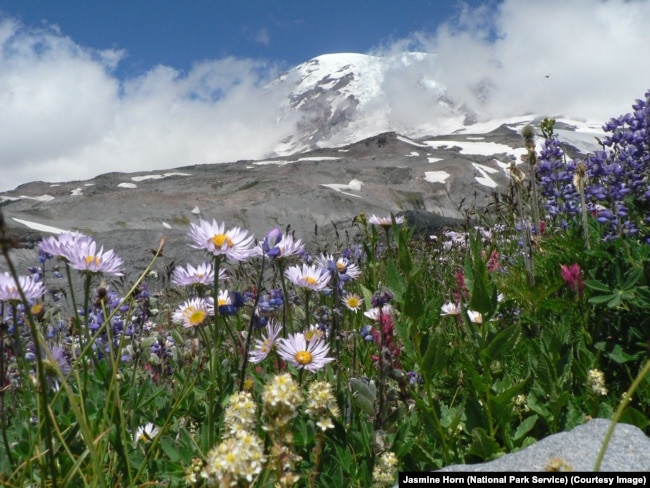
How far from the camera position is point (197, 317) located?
84.4 inches

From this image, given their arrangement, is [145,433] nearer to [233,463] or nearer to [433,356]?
[433,356]

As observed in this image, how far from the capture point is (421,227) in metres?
9.91

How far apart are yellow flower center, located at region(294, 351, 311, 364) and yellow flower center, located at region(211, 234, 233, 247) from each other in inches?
18.1

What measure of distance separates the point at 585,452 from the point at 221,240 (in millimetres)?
1160

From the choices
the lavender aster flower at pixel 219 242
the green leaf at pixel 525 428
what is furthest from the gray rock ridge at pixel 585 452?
the lavender aster flower at pixel 219 242

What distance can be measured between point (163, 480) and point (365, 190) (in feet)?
40.7

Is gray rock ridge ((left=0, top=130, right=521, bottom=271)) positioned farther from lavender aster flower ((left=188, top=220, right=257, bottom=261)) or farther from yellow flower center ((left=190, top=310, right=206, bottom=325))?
lavender aster flower ((left=188, top=220, right=257, bottom=261))

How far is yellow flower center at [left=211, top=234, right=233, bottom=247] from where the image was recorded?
1766 mm

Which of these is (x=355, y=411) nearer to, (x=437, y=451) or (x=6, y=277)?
(x=437, y=451)

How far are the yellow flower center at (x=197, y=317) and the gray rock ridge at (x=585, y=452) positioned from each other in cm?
98

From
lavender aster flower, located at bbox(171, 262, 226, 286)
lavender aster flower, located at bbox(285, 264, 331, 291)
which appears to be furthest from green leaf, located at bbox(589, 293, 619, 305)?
lavender aster flower, located at bbox(171, 262, 226, 286)

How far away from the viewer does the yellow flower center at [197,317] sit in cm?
211

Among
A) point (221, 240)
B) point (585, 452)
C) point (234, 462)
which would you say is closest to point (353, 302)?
point (221, 240)

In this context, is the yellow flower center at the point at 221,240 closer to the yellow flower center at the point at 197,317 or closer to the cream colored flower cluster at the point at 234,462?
the yellow flower center at the point at 197,317
